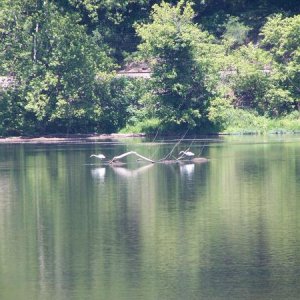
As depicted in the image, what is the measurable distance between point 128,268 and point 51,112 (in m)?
40.7

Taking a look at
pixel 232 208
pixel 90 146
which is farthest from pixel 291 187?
pixel 90 146

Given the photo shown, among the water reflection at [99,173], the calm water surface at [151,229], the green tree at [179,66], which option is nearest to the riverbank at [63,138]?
the green tree at [179,66]

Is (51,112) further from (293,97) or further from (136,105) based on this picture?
(293,97)

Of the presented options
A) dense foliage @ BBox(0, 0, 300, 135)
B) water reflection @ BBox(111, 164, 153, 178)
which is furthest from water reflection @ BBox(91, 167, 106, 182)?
dense foliage @ BBox(0, 0, 300, 135)

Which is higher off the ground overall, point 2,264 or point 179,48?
point 179,48

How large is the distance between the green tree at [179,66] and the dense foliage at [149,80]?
2.1 inches

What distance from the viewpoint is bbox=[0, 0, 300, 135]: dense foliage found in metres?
62.1

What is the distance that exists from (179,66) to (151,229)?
116 ft

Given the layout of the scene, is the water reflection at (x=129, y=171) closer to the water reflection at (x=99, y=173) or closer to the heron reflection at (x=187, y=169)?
the water reflection at (x=99, y=173)

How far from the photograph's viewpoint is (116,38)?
231ft

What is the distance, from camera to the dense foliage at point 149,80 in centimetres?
6206

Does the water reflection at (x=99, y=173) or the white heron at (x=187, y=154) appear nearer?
the water reflection at (x=99, y=173)

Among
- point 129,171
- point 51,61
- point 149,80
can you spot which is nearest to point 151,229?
point 129,171

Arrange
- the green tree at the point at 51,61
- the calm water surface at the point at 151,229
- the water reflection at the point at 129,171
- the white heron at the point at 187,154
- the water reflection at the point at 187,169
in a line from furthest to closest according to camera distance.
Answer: the green tree at the point at 51,61 < the white heron at the point at 187,154 < the water reflection at the point at 129,171 < the water reflection at the point at 187,169 < the calm water surface at the point at 151,229
